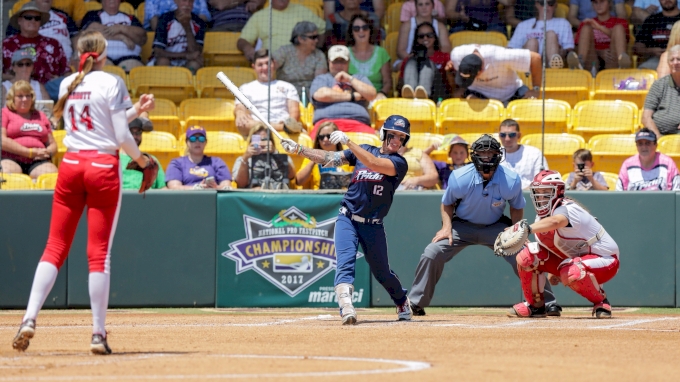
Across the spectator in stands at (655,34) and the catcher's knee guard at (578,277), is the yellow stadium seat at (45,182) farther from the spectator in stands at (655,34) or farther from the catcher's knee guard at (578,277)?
the spectator in stands at (655,34)

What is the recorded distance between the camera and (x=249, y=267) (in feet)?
37.8

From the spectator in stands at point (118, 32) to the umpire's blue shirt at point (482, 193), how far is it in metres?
6.27

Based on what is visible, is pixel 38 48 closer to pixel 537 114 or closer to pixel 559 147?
pixel 537 114

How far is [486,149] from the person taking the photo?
9.59m

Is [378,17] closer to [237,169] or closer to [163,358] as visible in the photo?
[237,169]

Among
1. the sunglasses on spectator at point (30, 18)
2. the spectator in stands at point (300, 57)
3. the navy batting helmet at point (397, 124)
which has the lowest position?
the navy batting helmet at point (397, 124)

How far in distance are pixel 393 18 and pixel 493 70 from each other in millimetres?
2242

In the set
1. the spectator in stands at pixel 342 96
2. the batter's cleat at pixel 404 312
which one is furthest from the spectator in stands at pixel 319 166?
the batter's cleat at pixel 404 312

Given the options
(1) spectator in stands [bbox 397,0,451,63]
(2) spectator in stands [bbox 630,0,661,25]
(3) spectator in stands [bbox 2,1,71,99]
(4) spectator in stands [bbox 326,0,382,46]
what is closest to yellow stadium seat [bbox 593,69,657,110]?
(2) spectator in stands [bbox 630,0,661,25]

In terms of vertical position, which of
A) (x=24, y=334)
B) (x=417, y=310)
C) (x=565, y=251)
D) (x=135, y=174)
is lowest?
(x=417, y=310)

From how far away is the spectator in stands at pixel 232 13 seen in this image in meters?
14.8

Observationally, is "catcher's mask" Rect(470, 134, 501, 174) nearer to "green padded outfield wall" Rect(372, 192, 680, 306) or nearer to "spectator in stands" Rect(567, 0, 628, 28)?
"green padded outfield wall" Rect(372, 192, 680, 306)

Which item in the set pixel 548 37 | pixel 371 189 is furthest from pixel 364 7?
pixel 371 189

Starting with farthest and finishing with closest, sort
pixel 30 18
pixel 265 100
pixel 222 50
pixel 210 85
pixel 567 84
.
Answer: pixel 222 50
pixel 210 85
pixel 567 84
pixel 30 18
pixel 265 100
